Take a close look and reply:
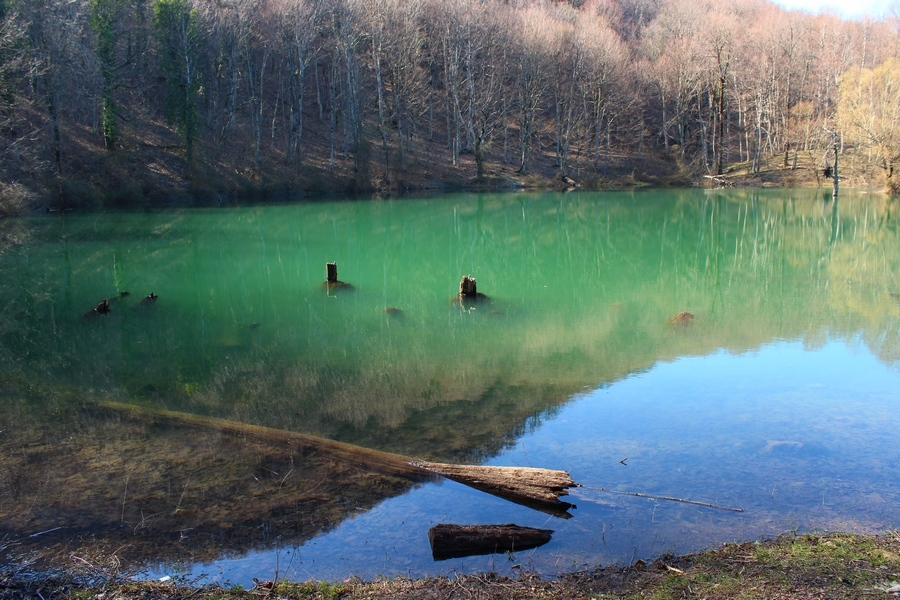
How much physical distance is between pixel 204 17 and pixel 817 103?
166ft

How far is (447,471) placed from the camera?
6.86 metres

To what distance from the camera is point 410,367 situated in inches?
433

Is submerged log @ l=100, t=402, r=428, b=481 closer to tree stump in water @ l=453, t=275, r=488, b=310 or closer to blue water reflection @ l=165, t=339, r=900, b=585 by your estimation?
blue water reflection @ l=165, t=339, r=900, b=585

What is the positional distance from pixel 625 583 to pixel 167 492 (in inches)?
173

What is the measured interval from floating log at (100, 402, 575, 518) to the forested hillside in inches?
1205

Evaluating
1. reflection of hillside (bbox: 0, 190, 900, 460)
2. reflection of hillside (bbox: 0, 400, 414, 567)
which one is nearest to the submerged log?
reflection of hillside (bbox: 0, 400, 414, 567)

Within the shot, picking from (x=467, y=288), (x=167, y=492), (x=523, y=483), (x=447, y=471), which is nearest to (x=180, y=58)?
(x=467, y=288)

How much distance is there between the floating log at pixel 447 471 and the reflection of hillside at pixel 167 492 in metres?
0.17

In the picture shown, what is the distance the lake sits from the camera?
5816mm

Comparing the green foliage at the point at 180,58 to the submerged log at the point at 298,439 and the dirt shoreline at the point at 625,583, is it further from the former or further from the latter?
the dirt shoreline at the point at 625,583

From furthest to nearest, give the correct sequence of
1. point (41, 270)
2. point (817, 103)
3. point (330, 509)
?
point (817, 103) → point (41, 270) → point (330, 509)

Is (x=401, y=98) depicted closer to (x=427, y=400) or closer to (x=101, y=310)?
(x=101, y=310)

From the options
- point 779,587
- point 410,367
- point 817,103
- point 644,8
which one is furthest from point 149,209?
point 644,8

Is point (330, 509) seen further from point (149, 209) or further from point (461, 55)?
point (461, 55)
